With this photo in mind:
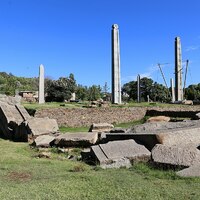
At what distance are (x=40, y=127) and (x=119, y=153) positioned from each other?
5535mm

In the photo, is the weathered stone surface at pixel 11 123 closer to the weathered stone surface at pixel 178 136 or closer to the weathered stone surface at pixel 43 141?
the weathered stone surface at pixel 43 141

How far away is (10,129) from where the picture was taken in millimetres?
14055

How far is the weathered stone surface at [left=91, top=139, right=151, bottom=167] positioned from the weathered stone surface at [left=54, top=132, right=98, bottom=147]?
2.03 m

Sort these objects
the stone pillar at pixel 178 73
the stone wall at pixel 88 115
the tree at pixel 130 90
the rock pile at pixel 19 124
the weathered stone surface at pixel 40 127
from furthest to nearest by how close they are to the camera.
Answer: the tree at pixel 130 90 < the stone pillar at pixel 178 73 < the stone wall at pixel 88 115 < the rock pile at pixel 19 124 < the weathered stone surface at pixel 40 127

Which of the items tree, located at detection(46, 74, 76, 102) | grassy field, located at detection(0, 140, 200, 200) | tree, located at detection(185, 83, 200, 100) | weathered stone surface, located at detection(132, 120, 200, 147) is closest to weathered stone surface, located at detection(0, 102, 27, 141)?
weathered stone surface, located at detection(132, 120, 200, 147)

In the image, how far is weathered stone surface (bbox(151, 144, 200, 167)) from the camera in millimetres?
6976

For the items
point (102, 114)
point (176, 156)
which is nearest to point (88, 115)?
point (102, 114)

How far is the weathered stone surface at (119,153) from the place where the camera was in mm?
7516

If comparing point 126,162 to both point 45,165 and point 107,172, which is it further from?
point 45,165

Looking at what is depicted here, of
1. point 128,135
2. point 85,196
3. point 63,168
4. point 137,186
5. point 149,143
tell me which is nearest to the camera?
point 85,196

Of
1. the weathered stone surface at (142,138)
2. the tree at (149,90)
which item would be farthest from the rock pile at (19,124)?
the tree at (149,90)

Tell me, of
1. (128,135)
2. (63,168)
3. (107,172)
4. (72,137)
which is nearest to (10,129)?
(72,137)

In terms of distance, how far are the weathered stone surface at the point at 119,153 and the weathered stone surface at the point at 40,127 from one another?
4.61 meters

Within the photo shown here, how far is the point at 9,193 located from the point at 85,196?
1.09 metres
